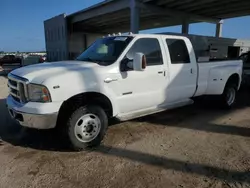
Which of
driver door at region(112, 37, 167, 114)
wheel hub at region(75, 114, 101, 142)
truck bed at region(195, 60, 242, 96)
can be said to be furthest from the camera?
truck bed at region(195, 60, 242, 96)

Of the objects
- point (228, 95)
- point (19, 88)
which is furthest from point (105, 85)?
point (228, 95)

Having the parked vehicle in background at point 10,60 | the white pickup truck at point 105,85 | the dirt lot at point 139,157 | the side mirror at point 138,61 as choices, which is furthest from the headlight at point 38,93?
the parked vehicle in background at point 10,60

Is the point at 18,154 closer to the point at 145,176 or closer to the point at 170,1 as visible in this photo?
the point at 145,176

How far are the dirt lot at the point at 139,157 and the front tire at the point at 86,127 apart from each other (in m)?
0.18

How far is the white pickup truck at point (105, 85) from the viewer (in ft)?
11.5

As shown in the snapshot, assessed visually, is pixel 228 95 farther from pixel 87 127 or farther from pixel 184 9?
pixel 184 9

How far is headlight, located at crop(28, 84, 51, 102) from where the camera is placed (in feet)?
11.2

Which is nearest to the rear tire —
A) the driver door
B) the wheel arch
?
the wheel arch

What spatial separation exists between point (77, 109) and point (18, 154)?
1247 mm

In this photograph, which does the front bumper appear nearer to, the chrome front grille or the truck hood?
the chrome front grille

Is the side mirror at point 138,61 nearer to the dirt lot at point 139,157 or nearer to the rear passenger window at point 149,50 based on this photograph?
the rear passenger window at point 149,50

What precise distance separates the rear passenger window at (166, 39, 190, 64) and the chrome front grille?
2.98 meters

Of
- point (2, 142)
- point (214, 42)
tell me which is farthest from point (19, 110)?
point (214, 42)

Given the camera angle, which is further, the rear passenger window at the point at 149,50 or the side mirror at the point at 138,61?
the rear passenger window at the point at 149,50
